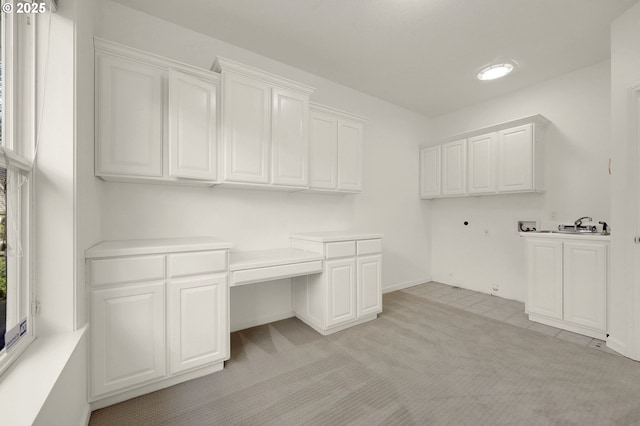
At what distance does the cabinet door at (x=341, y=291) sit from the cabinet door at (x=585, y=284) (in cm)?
217

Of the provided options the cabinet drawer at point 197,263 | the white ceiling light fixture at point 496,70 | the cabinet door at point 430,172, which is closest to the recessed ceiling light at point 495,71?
the white ceiling light fixture at point 496,70

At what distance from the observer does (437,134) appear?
4.61 metres

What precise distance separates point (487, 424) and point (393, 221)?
2.83 metres

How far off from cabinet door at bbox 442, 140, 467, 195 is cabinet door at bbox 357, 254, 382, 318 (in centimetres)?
194

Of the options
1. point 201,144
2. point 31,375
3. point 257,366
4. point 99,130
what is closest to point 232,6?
point 201,144

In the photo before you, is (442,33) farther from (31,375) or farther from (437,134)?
(31,375)

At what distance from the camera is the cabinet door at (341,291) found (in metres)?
2.55

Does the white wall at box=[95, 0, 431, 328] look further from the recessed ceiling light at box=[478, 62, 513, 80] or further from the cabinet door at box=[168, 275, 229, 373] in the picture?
the recessed ceiling light at box=[478, 62, 513, 80]

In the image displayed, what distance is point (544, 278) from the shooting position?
2799mm

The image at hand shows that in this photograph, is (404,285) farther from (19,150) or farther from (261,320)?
(19,150)

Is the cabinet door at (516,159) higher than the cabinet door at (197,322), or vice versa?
the cabinet door at (516,159)

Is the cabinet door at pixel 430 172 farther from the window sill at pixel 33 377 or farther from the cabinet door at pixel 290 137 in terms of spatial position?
the window sill at pixel 33 377

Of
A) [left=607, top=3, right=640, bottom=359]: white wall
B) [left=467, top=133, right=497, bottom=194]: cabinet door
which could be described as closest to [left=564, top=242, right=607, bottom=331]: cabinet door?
[left=607, top=3, right=640, bottom=359]: white wall

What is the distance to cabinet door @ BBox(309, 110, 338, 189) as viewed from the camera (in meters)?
2.84
